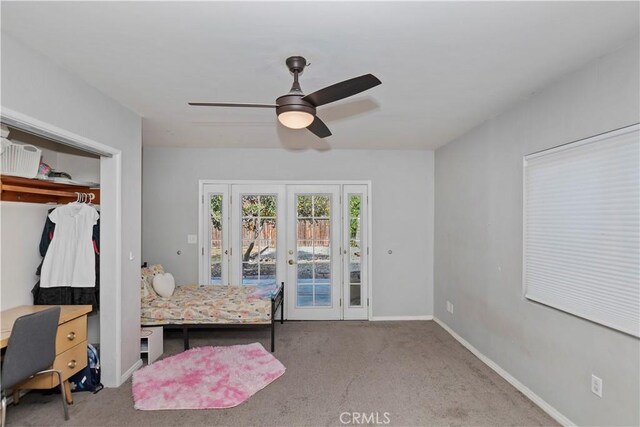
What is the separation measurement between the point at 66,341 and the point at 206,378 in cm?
118

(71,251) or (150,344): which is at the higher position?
(71,251)

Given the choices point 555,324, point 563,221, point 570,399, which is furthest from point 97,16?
point 570,399

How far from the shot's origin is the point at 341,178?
190 inches

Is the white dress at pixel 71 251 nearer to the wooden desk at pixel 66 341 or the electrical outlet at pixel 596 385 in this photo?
the wooden desk at pixel 66 341

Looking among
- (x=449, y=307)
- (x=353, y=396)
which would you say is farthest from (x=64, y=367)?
(x=449, y=307)

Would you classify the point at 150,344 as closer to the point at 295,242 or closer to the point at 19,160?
the point at 19,160

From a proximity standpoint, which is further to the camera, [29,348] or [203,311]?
[203,311]

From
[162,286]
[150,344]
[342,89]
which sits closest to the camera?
[342,89]

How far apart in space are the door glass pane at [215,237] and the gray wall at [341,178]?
9.0 inches

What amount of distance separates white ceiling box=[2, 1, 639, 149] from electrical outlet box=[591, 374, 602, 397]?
2.11 m

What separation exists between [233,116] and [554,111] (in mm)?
2856

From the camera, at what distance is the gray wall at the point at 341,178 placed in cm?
472

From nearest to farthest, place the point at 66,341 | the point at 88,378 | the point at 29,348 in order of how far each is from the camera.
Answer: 1. the point at 29,348
2. the point at 66,341
3. the point at 88,378

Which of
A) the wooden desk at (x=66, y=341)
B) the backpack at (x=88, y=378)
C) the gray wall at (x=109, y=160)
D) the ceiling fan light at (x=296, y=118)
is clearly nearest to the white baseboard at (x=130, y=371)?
the gray wall at (x=109, y=160)
